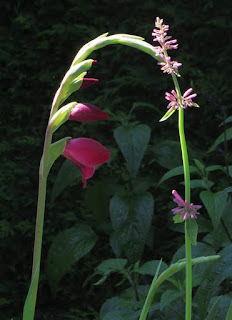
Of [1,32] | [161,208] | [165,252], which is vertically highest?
[1,32]

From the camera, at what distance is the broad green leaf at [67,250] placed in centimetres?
162

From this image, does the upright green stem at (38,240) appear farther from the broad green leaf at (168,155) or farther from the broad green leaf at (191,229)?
the broad green leaf at (168,155)

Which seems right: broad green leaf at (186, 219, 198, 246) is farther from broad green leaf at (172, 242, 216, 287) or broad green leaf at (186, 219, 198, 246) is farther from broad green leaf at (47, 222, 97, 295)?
broad green leaf at (47, 222, 97, 295)

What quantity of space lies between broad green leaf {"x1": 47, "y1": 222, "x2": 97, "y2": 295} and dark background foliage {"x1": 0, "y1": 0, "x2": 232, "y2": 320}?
199mm

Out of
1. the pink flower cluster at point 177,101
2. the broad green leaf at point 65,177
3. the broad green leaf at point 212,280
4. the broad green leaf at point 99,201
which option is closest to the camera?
Answer: the pink flower cluster at point 177,101

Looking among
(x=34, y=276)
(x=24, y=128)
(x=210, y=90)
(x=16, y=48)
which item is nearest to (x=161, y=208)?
(x=210, y=90)

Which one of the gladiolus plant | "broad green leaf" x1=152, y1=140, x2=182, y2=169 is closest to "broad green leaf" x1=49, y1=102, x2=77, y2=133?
the gladiolus plant

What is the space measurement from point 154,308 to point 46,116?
120 centimetres

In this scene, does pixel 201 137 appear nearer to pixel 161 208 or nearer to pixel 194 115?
pixel 194 115

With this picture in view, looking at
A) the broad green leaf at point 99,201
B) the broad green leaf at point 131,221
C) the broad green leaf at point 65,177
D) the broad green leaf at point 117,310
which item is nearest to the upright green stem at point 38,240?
the broad green leaf at point 117,310

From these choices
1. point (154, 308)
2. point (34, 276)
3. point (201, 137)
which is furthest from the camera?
point (201, 137)

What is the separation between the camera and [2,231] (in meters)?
1.94

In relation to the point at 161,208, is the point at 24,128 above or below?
above

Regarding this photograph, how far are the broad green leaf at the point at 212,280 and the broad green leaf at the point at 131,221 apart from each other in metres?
0.49
